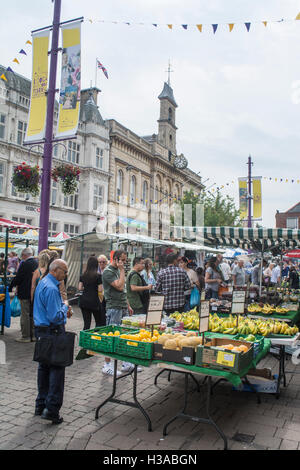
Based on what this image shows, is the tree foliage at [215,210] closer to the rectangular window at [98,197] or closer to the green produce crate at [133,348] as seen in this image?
the rectangular window at [98,197]

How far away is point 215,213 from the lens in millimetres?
32312

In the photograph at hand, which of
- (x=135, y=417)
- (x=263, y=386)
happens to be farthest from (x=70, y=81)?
(x=263, y=386)

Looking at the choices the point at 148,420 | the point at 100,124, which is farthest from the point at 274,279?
the point at 100,124

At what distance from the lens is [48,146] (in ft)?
29.3

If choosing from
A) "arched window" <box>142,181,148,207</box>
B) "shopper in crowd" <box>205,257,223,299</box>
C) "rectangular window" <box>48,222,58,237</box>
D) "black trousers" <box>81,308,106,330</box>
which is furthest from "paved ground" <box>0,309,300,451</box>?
"arched window" <box>142,181,148,207</box>

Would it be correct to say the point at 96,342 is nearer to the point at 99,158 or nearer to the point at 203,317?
the point at 203,317

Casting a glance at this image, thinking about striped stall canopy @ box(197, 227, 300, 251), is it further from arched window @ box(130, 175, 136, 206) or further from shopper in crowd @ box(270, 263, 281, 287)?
arched window @ box(130, 175, 136, 206)

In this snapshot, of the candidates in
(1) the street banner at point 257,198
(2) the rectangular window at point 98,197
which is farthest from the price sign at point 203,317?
(2) the rectangular window at point 98,197

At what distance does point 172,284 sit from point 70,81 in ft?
17.9

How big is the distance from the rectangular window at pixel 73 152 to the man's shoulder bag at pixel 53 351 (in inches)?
885

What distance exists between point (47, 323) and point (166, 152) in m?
35.0

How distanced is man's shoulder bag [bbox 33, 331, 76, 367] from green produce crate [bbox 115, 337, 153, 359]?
578 mm

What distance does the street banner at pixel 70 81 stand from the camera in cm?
877
